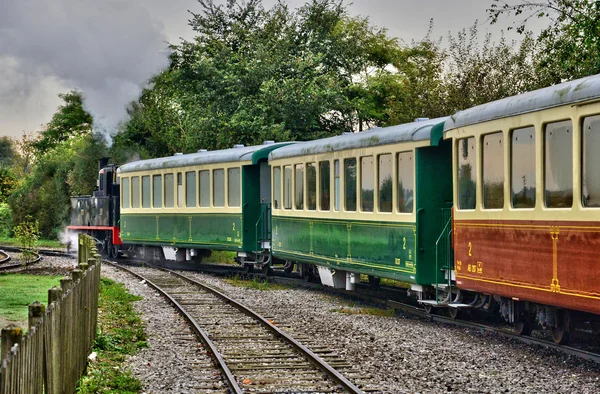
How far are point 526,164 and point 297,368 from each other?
331cm

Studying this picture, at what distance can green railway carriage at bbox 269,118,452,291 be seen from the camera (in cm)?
1368

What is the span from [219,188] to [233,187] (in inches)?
31.6

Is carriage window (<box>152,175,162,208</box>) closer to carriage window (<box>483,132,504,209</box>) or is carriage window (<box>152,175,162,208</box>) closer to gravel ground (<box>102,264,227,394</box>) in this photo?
gravel ground (<box>102,264,227,394</box>)

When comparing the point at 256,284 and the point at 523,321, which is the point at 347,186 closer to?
the point at 256,284

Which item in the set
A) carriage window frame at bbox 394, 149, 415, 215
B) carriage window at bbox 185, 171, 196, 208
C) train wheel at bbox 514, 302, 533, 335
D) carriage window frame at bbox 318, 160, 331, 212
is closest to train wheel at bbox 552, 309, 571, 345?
train wheel at bbox 514, 302, 533, 335

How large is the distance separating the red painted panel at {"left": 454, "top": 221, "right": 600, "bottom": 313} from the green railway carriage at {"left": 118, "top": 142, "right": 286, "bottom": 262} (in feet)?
34.0

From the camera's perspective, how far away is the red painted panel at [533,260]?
930cm

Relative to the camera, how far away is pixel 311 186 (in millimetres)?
18469

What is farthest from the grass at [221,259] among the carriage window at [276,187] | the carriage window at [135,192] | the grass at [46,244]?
the grass at [46,244]

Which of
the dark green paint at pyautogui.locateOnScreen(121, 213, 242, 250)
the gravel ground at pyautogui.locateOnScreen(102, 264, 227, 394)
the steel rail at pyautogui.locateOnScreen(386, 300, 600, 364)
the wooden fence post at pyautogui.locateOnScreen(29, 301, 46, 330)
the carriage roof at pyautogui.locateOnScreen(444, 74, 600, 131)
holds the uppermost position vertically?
the carriage roof at pyautogui.locateOnScreen(444, 74, 600, 131)

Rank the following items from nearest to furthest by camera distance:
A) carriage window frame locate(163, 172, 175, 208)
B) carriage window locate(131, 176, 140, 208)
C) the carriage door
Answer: the carriage door < carriage window frame locate(163, 172, 175, 208) < carriage window locate(131, 176, 140, 208)

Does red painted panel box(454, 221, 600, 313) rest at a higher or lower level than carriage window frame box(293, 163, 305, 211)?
lower

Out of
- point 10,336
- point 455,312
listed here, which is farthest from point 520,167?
point 10,336

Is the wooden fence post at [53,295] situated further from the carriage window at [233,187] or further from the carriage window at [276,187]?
the carriage window at [233,187]
